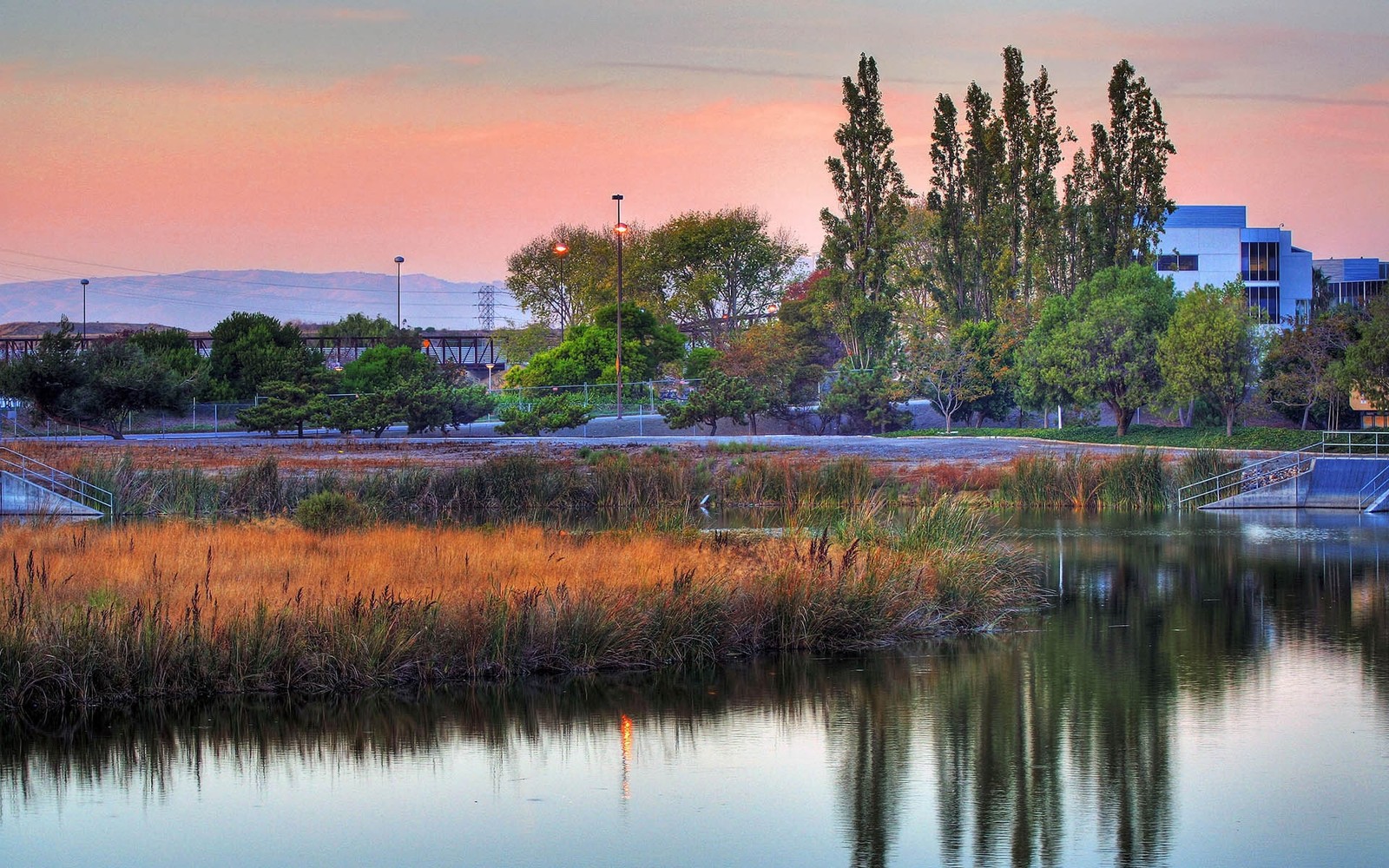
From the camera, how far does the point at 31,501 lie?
32.7m

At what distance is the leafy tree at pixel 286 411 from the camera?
5544 centimetres

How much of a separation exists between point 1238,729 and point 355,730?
9.50m

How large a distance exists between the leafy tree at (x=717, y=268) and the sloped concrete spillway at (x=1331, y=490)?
5792 centimetres

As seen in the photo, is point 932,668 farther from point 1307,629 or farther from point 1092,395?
point 1092,395

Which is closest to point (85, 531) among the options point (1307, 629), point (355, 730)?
point (355, 730)

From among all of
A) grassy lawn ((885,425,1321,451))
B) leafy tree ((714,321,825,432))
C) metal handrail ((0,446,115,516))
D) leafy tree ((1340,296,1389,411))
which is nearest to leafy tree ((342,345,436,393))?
leafy tree ((714,321,825,432))

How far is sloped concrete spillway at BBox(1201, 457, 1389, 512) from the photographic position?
40719 millimetres

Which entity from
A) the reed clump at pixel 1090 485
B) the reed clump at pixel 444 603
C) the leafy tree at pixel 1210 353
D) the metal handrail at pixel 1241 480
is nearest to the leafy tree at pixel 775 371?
the leafy tree at pixel 1210 353

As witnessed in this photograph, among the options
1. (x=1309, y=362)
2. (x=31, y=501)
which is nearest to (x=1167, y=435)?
(x=1309, y=362)

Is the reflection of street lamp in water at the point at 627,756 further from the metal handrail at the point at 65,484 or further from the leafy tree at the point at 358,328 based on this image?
the leafy tree at the point at 358,328

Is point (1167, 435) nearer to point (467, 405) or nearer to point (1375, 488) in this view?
point (1375, 488)

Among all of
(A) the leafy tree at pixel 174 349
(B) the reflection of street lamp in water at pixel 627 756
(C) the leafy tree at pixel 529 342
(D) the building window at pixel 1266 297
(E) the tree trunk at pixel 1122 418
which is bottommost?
(B) the reflection of street lamp in water at pixel 627 756

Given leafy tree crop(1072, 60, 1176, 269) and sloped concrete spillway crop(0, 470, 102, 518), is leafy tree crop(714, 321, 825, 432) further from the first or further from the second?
sloped concrete spillway crop(0, 470, 102, 518)

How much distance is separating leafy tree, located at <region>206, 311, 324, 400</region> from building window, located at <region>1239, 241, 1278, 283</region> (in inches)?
2693
